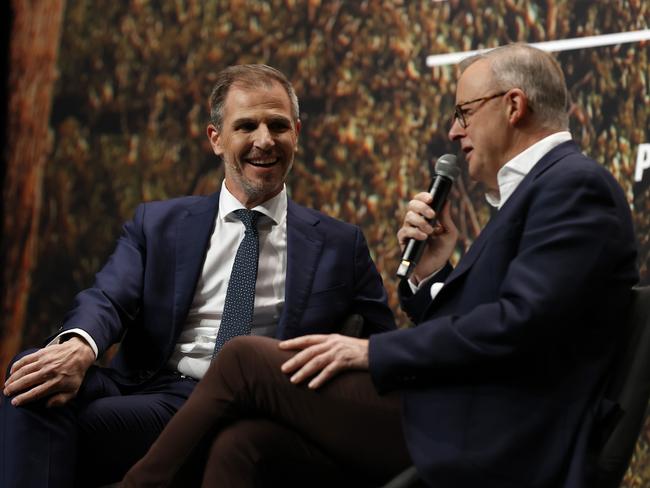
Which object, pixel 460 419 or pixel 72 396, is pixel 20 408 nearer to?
pixel 72 396

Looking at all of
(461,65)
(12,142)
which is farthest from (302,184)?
(461,65)

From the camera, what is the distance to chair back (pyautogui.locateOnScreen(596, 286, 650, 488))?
165 cm

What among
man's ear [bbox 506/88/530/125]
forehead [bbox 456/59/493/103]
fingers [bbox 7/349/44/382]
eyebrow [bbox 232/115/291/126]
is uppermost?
forehead [bbox 456/59/493/103]

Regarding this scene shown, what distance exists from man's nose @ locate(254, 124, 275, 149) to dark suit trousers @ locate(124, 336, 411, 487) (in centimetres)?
89

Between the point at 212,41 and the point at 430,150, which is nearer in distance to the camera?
the point at 430,150

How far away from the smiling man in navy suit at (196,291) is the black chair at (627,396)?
30.6 inches

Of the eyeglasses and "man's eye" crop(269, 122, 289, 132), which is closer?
the eyeglasses

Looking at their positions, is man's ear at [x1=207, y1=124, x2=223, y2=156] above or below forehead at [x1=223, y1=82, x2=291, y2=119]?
below

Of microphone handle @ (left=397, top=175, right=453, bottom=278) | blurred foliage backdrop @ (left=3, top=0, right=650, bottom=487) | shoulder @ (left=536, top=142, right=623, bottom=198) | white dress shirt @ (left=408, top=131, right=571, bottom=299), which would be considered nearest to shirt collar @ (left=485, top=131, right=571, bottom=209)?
white dress shirt @ (left=408, top=131, right=571, bottom=299)

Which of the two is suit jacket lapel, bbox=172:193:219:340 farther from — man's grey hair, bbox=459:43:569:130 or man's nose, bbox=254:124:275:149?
A: man's grey hair, bbox=459:43:569:130

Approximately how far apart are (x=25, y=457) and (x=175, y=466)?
1.34 ft

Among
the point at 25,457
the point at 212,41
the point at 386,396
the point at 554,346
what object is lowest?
the point at 25,457

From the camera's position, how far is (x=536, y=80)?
1949mm

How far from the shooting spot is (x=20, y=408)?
2006mm
